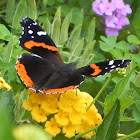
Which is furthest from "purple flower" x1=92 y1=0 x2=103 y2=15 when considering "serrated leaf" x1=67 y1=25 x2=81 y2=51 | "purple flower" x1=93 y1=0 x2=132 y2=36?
"serrated leaf" x1=67 y1=25 x2=81 y2=51

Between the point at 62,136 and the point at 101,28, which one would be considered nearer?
the point at 62,136

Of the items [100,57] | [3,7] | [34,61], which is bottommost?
[100,57]

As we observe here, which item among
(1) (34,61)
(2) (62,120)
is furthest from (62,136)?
(1) (34,61)

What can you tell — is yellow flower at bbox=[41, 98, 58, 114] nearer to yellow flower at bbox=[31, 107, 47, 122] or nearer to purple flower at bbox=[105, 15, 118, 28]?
yellow flower at bbox=[31, 107, 47, 122]

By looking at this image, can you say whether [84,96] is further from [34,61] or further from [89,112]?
[34,61]

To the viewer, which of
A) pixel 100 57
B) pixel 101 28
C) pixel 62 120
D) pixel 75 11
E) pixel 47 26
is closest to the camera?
pixel 62 120

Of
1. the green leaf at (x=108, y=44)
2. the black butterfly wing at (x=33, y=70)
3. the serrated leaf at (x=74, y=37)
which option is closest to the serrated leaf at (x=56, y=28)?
the serrated leaf at (x=74, y=37)

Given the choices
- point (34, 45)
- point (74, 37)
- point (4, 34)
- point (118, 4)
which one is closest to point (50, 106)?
point (34, 45)
